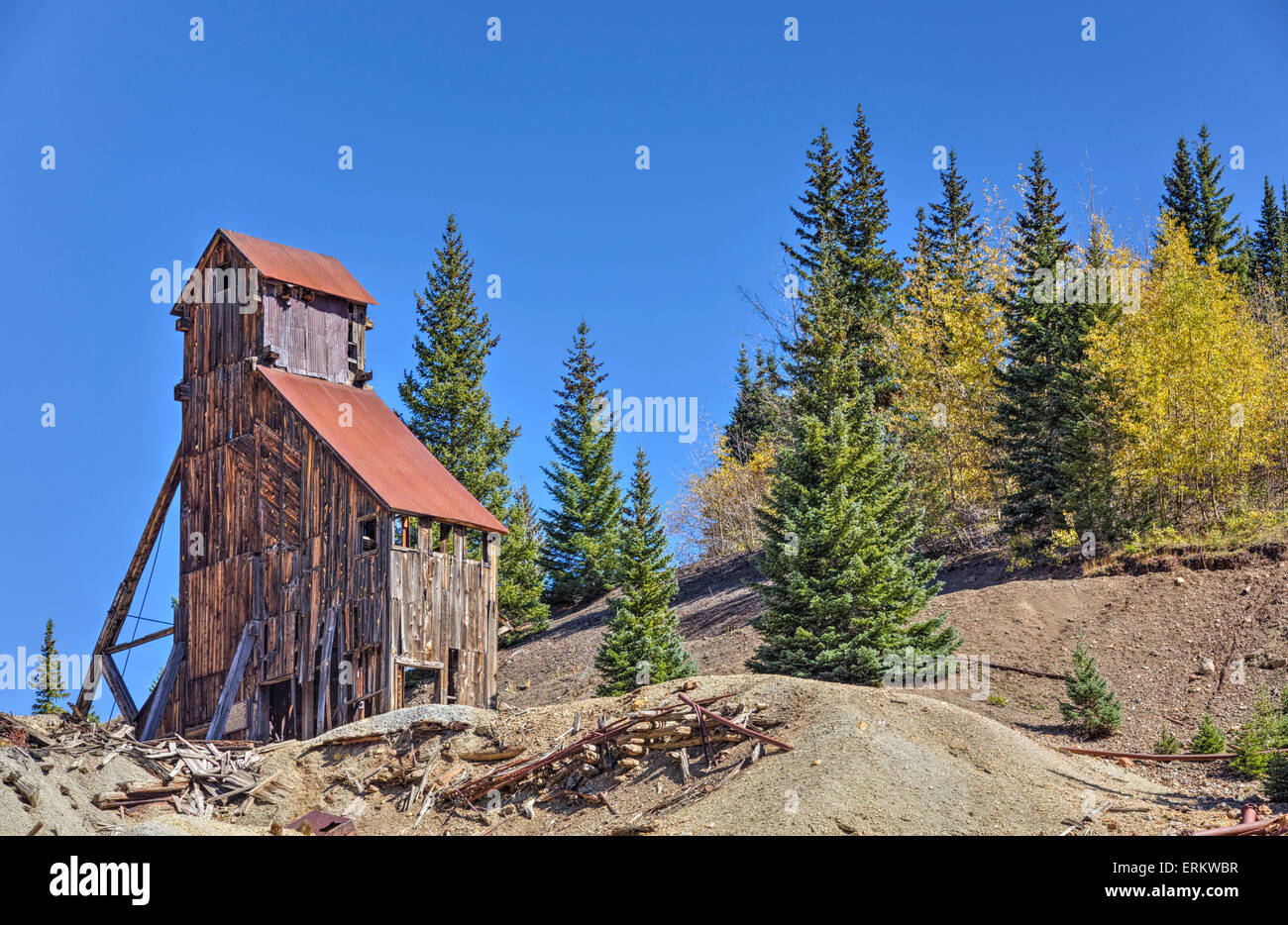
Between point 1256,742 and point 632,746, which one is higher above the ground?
point 632,746

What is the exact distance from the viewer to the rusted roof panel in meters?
31.5

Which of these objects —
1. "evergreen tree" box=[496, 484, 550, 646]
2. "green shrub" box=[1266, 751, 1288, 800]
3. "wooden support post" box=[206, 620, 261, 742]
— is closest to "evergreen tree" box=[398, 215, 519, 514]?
"evergreen tree" box=[496, 484, 550, 646]

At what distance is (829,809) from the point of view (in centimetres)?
A: 1485

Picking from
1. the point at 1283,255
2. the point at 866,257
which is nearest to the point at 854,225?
the point at 866,257

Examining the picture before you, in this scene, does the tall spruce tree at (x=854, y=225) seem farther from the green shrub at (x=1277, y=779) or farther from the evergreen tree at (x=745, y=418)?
the green shrub at (x=1277, y=779)

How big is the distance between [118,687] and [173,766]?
12841 millimetres

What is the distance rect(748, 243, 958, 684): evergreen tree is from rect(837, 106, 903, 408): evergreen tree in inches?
752

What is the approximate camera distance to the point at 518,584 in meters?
45.4

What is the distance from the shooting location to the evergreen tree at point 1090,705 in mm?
23000

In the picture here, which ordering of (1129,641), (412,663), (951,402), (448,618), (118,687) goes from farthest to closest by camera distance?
(951,402) < (118,687) < (448,618) < (1129,641) < (412,663)

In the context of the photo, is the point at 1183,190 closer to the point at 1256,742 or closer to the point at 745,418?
the point at 745,418
